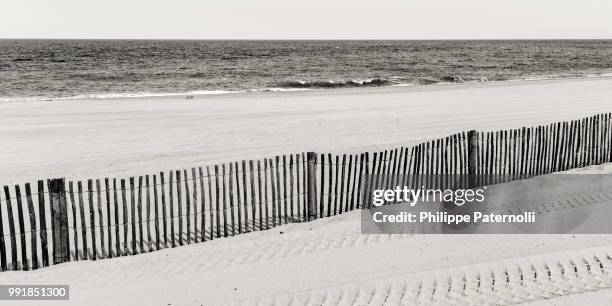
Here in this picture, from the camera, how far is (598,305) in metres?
6.19

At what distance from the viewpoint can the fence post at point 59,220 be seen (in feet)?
26.3

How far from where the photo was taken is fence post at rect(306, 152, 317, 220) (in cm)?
989

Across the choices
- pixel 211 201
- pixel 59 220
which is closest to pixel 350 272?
pixel 211 201

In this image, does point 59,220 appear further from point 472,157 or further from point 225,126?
point 225,126

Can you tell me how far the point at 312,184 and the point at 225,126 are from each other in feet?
→ 35.3

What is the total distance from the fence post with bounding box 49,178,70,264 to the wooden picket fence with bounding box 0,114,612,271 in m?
0.01

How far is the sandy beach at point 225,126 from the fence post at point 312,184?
5.08 m

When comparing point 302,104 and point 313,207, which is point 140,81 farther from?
point 313,207

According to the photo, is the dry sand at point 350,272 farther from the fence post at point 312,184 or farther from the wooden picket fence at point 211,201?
the fence post at point 312,184

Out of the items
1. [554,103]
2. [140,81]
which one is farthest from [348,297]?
[140,81]

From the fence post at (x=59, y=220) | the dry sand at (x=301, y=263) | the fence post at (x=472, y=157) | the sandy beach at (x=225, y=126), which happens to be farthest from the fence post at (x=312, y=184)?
the sandy beach at (x=225, y=126)

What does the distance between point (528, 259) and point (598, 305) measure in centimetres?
131

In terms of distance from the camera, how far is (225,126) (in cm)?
2027

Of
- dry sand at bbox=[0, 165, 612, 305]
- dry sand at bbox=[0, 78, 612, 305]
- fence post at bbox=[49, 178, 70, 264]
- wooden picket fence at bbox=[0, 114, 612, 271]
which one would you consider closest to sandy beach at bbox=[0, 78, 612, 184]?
dry sand at bbox=[0, 78, 612, 305]
